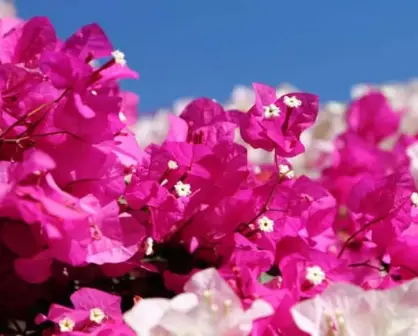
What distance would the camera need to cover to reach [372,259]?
0.68 metres

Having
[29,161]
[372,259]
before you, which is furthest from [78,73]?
[372,259]

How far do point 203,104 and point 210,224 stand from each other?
0.12 m

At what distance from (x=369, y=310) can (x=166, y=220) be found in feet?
0.53

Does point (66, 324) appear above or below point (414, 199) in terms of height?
below

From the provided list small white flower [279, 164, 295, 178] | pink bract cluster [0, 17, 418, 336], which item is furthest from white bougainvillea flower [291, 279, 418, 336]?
small white flower [279, 164, 295, 178]

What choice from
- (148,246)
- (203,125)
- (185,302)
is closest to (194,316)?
(185,302)

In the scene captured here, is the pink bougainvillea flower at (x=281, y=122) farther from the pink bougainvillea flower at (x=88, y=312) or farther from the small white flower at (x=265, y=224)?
the pink bougainvillea flower at (x=88, y=312)

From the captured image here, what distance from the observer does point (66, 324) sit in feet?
1.60

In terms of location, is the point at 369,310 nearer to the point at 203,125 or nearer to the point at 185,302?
the point at 185,302

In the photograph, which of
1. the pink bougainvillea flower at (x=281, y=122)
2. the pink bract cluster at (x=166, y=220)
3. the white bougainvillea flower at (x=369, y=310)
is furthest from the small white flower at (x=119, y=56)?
the white bougainvillea flower at (x=369, y=310)

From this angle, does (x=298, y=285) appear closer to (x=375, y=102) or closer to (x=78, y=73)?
(x=78, y=73)

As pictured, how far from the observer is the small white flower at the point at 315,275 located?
0.52 metres

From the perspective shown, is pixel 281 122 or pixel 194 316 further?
pixel 281 122

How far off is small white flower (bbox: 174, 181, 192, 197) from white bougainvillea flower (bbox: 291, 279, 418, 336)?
5.2 inches
